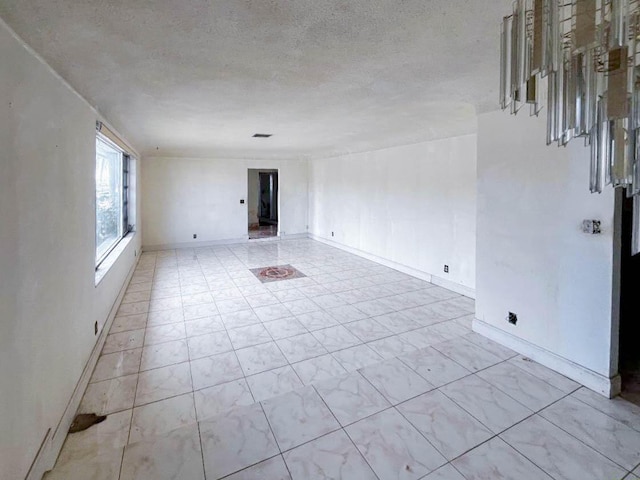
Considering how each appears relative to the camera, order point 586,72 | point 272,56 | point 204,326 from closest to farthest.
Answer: point 586,72 → point 272,56 → point 204,326

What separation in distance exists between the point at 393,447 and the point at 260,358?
128 cm

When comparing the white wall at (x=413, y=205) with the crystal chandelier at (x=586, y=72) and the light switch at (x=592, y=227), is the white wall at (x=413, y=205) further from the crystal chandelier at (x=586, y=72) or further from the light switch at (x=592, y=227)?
the crystal chandelier at (x=586, y=72)

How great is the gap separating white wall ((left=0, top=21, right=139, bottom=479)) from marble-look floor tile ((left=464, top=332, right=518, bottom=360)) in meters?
3.03

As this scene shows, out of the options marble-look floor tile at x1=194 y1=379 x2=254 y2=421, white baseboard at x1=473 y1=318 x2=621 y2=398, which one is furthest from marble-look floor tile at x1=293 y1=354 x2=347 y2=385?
white baseboard at x1=473 y1=318 x2=621 y2=398

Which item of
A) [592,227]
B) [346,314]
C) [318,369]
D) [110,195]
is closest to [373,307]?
[346,314]

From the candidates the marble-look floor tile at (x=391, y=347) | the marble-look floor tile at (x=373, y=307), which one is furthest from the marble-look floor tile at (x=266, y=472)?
the marble-look floor tile at (x=373, y=307)

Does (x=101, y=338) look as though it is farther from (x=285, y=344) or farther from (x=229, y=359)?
(x=285, y=344)

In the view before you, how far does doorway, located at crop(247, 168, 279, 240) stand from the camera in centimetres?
1080

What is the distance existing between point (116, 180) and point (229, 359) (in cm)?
362

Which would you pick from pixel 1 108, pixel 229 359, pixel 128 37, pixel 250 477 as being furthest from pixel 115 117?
pixel 250 477

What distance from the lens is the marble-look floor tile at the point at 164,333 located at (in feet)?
9.64

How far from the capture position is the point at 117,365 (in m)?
2.53

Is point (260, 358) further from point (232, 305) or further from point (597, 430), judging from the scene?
point (597, 430)

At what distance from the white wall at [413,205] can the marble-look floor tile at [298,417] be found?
2.85 metres
